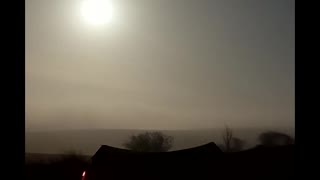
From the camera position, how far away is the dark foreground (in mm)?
4125

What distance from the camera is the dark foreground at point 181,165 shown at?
4125mm

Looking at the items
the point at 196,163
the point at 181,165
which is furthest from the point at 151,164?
the point at 196,163

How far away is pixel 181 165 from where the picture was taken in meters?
4.23

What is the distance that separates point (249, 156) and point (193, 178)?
797 millimetres

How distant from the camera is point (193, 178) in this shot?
4133 mm

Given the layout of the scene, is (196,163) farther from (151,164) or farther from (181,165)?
(151,164)
